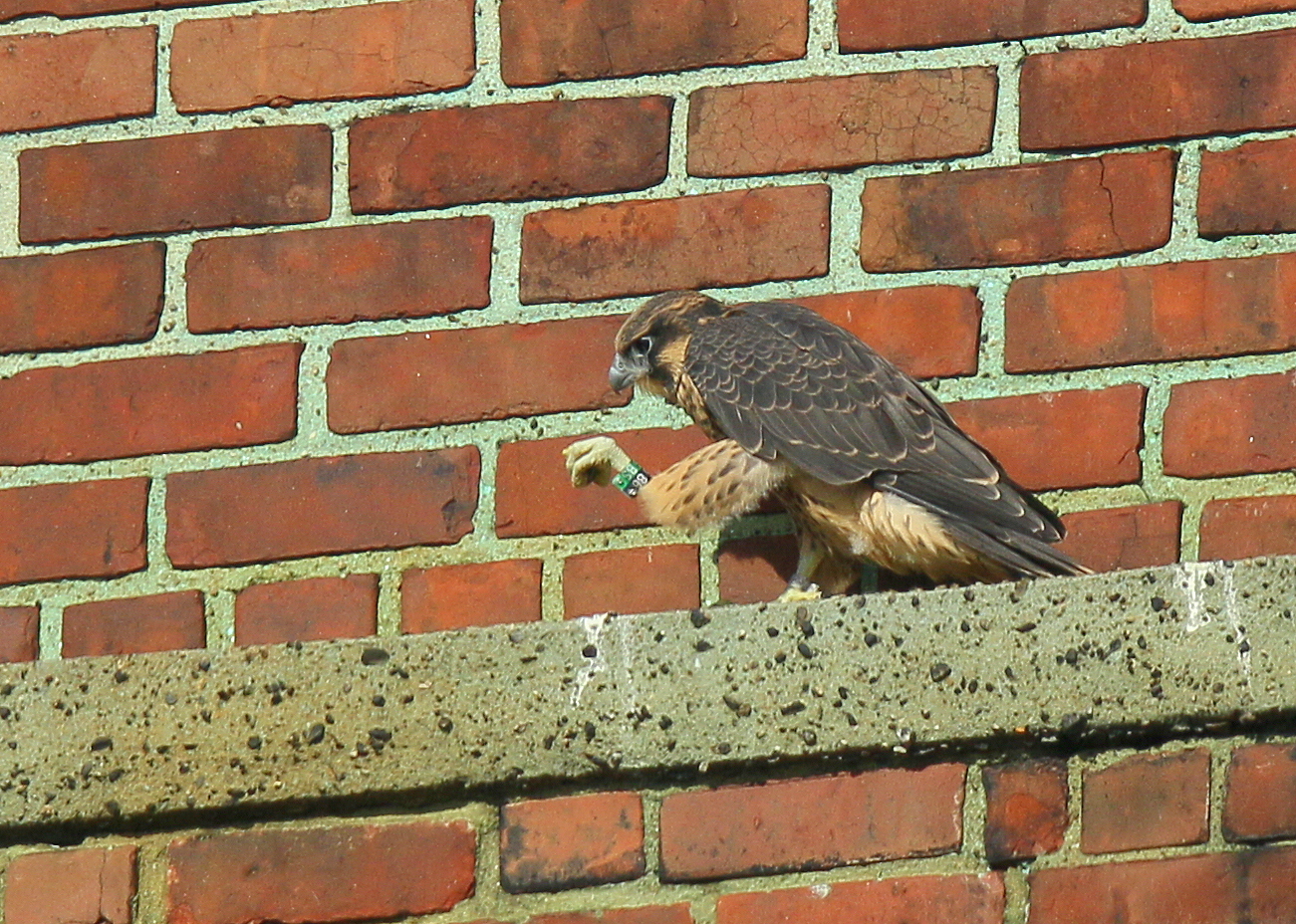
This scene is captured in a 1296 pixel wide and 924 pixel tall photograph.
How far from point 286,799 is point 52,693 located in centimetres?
30

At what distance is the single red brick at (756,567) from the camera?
2.80m

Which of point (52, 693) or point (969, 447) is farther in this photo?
point (969, 447)

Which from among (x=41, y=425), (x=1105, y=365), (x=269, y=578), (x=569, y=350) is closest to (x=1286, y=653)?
(x=1105, y=365)

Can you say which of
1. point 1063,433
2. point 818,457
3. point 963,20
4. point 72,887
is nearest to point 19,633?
point 72,887

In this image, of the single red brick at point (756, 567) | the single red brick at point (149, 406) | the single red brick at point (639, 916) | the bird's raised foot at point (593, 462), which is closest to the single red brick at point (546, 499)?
the bird's raised foot at point (593, 462)

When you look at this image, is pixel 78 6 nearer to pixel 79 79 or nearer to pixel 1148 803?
pixel 79 79

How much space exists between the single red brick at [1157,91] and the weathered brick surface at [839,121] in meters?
0.07

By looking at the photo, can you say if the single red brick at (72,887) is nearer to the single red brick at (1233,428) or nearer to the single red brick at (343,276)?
the single red brick at (343,276)

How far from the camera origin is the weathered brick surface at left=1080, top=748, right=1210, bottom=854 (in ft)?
7.42

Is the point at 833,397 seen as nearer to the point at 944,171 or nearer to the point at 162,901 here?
the point at 944,171

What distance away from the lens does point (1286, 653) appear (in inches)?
89.7

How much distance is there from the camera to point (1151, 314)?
8.84ft

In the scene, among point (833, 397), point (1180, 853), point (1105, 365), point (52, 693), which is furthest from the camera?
point (833, 397)

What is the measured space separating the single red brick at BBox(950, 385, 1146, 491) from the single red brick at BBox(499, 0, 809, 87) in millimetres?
541
